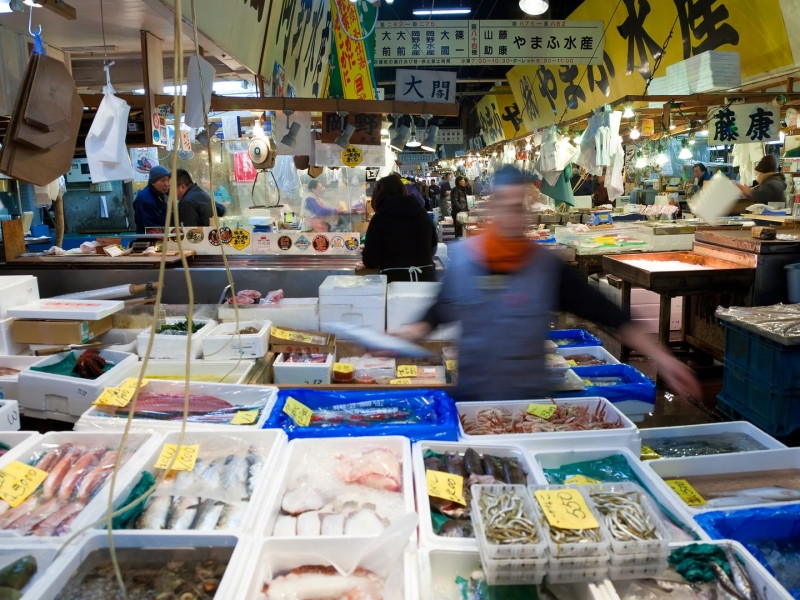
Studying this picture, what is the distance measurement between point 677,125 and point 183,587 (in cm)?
1394

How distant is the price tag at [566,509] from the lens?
1.79m

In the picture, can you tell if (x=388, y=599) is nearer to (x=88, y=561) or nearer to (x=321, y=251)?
(x=88, y=561)

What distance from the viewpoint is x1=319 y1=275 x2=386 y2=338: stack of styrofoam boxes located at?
183 inches

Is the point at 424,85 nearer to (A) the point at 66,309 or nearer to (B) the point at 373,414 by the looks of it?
(A) the point at 66,309

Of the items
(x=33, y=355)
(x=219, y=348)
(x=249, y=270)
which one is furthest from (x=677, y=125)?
(x=33, y=355)

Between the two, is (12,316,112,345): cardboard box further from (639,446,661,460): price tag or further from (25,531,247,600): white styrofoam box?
(639,446,661,460): price tag

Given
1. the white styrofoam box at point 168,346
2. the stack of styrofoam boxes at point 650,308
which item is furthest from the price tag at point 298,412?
the stack of styrofoam boxes at point 650,308

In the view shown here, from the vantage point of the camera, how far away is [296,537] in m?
1.96

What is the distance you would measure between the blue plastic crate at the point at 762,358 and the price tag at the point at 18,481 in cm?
527

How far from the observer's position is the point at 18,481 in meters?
2.31

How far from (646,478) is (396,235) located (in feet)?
12.4

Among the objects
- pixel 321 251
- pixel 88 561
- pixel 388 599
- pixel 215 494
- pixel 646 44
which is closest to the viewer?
pixel 388 599

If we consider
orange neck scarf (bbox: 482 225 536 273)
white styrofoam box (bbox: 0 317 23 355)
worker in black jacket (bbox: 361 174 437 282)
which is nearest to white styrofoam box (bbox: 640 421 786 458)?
orange neck scarf (bbox: 482 225 536 273)

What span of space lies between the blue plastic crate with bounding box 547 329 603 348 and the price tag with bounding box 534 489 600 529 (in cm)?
293
